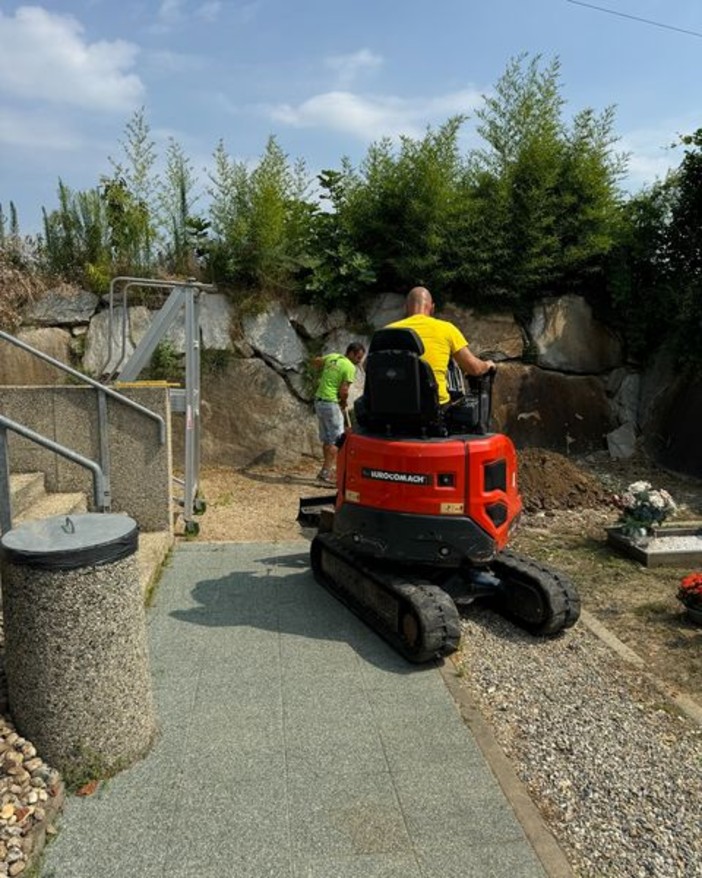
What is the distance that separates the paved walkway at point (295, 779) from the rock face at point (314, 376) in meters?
5.13

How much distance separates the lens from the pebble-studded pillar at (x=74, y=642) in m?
2.48

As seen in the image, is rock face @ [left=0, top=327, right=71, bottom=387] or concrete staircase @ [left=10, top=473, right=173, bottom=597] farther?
rock face @ [left=0, top=327, right=71, bottom=387]

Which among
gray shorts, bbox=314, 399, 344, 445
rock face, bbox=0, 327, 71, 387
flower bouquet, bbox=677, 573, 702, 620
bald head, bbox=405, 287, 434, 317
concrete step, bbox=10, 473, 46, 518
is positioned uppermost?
bald head, bbox=405, 287, 434, 317

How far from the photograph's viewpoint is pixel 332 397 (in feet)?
26.6

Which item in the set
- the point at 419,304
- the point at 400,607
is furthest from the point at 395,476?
the point at 419,304

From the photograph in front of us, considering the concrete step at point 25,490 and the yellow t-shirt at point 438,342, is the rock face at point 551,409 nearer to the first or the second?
the yellow t-shirt at point 438,342

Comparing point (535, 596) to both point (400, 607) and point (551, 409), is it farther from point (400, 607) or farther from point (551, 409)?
point (551, 409)

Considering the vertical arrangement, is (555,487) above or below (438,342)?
below

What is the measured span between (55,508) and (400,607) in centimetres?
293

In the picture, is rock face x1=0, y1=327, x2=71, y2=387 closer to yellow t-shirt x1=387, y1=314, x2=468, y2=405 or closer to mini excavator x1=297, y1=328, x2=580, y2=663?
mini excavator x1=297, y1=328, x2=580, y2=663

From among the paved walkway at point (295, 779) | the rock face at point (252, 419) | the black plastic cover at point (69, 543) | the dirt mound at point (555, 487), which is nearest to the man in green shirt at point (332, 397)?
the rock face at point (252, 419)

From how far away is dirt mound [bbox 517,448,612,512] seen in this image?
7.41 m

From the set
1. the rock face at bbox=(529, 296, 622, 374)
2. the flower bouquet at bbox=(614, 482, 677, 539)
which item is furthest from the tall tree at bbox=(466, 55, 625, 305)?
the flower bouquet at bbox=(614, 482, 677, 539)

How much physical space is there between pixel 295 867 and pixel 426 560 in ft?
6.05
